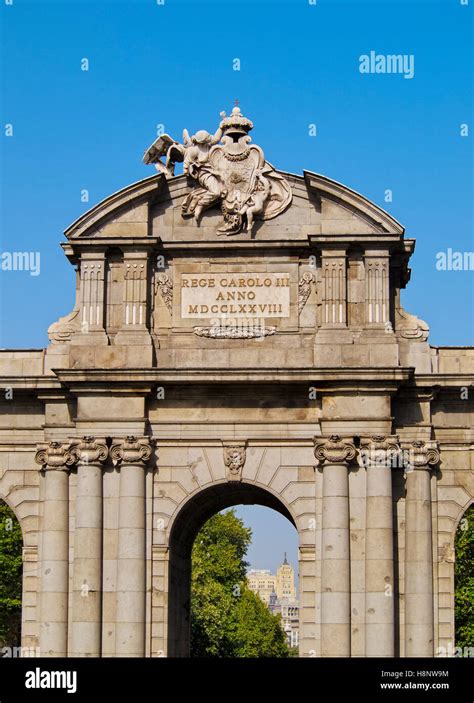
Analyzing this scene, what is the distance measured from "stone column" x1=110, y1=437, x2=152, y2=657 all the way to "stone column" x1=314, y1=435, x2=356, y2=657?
4111 millimetres

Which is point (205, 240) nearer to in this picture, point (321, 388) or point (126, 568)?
point (321, 388)

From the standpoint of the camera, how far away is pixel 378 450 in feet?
114

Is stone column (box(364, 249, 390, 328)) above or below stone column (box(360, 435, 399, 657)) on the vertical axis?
Result: above

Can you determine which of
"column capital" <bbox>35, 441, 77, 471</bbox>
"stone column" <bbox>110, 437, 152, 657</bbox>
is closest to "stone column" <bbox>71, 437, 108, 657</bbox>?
"column capital" <bbox>35, 441, 77, 471</bbox>

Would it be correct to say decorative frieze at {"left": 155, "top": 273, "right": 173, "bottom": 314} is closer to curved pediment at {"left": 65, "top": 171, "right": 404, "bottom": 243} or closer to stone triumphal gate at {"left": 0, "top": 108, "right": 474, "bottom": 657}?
stone triumphal gate at {"left": 0, "top": 108, "right": 474, "bottom": 657}

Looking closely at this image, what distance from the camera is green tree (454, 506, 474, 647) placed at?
185 feet

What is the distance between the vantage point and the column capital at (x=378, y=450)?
3469 cm

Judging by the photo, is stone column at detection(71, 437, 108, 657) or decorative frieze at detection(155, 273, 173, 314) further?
decorative frieze at detection(155, 273, 173, 314)

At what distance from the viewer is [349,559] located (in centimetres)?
3447

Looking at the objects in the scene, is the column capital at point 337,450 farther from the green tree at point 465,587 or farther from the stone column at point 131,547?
the green tree at point 465,587

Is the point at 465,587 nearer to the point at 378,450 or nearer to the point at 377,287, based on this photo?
the point at 378,450

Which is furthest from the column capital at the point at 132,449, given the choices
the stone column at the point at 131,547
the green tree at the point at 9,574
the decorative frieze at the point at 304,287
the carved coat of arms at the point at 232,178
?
the green tree at the point at 9,574
